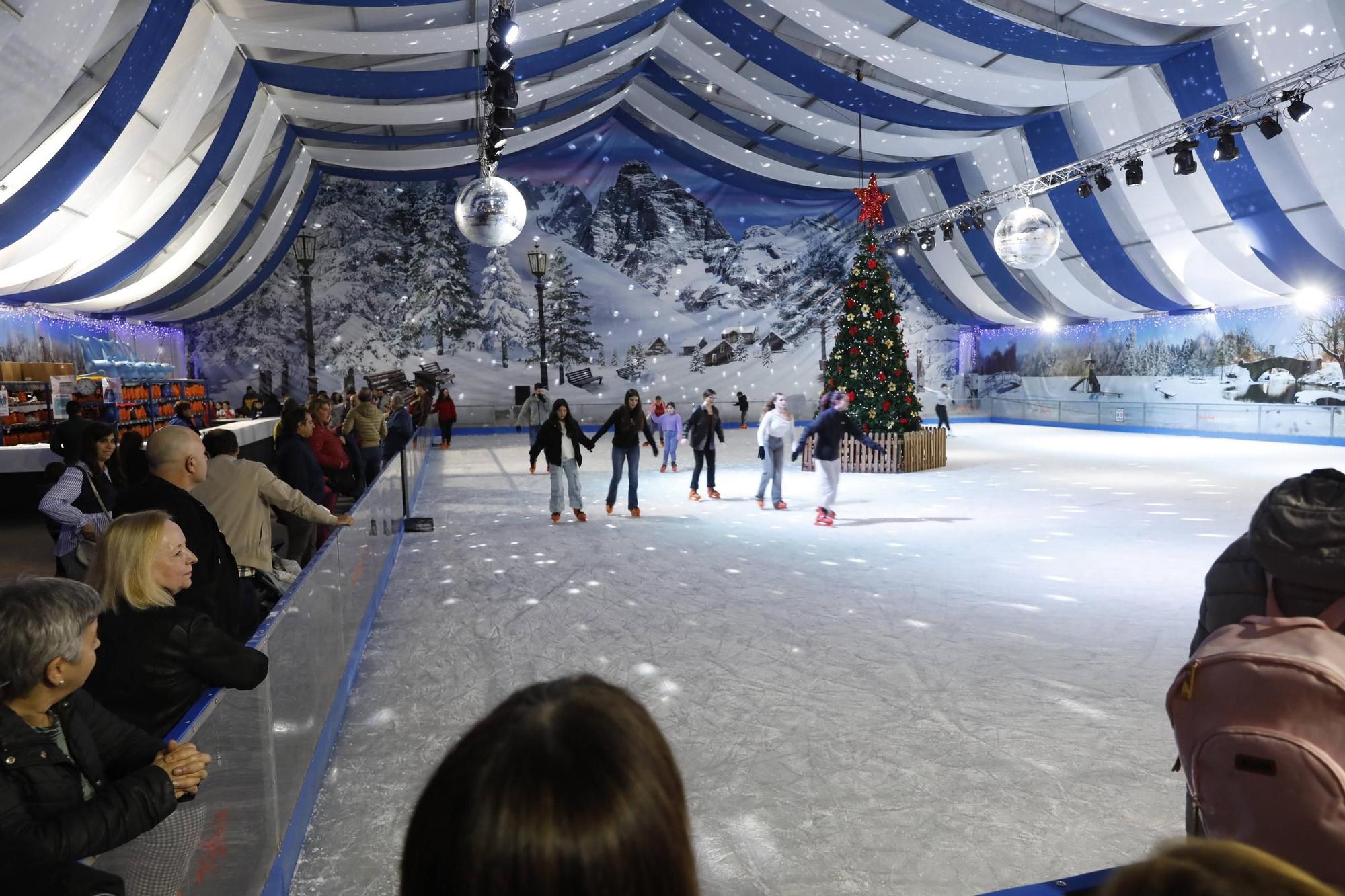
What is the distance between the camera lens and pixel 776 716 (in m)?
3.57

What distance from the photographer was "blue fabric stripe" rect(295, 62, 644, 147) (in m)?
14.9

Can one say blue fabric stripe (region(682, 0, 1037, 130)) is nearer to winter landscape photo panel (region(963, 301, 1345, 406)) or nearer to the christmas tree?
the christmas tree

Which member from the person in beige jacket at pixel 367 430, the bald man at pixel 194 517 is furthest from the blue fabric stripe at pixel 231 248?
the bald man at pixel 194 517

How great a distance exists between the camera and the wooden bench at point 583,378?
23234 mm

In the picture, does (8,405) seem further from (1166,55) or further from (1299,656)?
(1166,55)

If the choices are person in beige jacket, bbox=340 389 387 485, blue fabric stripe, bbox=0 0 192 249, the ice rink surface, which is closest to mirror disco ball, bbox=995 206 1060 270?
the ice rink surface

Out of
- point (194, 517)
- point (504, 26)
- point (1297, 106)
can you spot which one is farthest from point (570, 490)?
point (1297, 106)

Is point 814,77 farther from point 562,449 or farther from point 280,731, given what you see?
point 280,731

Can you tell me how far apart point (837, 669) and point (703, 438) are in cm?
556

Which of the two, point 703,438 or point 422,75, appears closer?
point 703,438

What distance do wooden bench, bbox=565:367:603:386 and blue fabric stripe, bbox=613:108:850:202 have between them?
6.08 m

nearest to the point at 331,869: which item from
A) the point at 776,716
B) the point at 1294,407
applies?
the point at 776,716

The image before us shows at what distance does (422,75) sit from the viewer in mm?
11188

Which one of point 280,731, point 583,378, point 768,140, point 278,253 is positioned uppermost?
point 768,140
